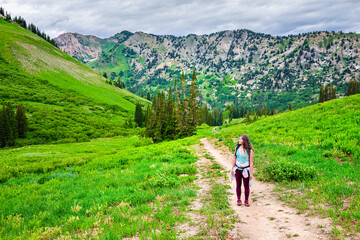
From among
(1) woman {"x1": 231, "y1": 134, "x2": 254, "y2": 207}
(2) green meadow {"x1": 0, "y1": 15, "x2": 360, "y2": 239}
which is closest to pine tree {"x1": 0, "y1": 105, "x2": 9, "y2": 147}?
(2) green meadow {"x1": 0, "y1": 15, "x2": 360, "y2": 239}

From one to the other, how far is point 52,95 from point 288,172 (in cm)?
12038

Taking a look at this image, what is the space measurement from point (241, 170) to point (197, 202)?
2409mm

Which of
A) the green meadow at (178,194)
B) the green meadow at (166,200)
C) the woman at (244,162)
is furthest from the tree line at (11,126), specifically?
the woman at (244,162)

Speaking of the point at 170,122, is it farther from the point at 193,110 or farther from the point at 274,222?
the point at 274,222

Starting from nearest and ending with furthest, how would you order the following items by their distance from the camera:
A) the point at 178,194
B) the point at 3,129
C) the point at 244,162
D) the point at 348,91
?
the point at 244,162 → the point at 178,194 → the point at 3,129 → the point at 348,91

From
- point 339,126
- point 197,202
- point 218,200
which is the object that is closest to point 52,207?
point 197,202

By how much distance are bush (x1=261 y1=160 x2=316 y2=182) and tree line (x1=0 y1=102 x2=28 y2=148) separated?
74926 mm

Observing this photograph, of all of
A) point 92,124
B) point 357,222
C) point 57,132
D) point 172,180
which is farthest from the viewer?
point 92,124

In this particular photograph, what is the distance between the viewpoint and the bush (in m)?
8.27

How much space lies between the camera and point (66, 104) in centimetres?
9606

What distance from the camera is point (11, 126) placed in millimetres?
56781

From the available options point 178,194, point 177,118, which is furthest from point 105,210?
point 177,118

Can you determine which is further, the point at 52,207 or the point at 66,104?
the point at 66,104

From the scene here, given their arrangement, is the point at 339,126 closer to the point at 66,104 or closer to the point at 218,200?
the point at 218,200
